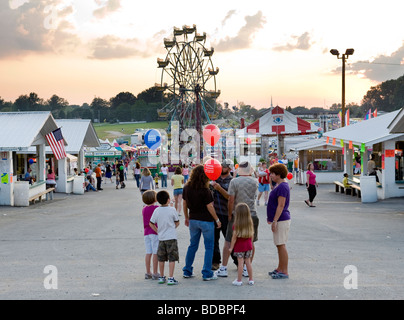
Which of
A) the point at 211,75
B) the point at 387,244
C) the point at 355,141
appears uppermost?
the point at 211,75

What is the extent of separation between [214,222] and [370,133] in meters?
17.2

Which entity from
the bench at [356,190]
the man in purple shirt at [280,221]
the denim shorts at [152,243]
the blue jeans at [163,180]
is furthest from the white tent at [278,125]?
the denim shorts at [152,243]

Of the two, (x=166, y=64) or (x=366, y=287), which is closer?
(x=366, y=287)

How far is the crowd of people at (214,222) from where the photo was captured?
7.68 m

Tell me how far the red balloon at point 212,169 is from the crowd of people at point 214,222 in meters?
0.20

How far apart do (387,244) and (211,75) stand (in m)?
48.8

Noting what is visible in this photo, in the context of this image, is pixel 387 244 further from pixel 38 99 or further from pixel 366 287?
pixel 38 99

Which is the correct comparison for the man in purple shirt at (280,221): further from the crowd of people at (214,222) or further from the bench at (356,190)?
the bench at (356,190)

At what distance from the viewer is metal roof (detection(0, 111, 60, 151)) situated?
69.3ft

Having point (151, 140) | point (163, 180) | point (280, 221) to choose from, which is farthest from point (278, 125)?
point (280, 221)

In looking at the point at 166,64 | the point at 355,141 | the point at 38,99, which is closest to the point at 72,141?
the point at 355,141

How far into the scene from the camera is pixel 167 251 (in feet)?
25.3
